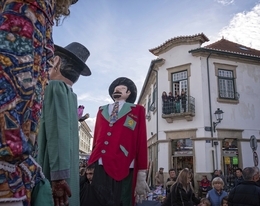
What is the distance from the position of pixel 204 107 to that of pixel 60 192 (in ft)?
48.6

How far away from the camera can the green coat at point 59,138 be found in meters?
1.71

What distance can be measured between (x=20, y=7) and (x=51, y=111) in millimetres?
996

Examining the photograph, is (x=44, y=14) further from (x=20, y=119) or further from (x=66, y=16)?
(x=66, y=16)

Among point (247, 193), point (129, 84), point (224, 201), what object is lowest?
point (224, 201)

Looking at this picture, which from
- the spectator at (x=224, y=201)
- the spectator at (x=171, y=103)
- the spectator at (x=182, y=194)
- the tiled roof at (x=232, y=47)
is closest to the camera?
the spectator at (x=182, y=194)

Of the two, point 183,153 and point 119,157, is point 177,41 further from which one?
point 119,157

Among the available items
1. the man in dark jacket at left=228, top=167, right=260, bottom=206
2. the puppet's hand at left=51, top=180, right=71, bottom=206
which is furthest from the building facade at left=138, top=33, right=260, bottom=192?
the puppet's hand at left=51, top=180, right=71, bottom=206

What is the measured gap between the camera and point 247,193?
486 centimetres

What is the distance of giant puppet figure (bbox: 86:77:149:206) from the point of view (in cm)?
296

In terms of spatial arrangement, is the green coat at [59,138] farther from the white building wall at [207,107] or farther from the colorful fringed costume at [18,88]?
the white building wall at [207,107]

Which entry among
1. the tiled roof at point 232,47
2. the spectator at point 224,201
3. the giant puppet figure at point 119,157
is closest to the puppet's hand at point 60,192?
the giant puppet figure at point 119,157

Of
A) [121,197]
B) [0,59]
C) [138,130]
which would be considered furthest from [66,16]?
[121,197]

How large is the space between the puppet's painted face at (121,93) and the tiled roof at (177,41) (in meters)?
14.0

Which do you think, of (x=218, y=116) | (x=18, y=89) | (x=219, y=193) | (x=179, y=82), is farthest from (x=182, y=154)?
(x=18, y=89)
